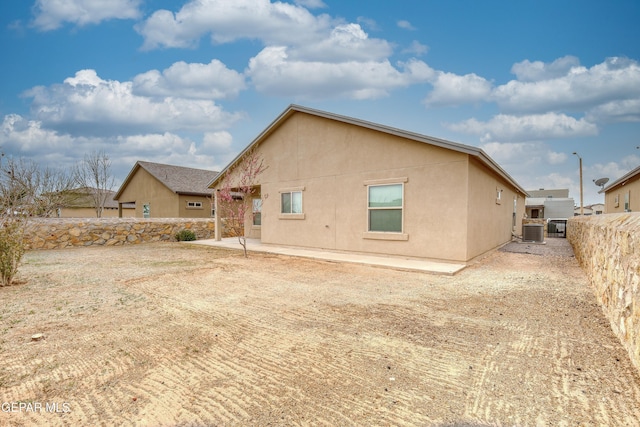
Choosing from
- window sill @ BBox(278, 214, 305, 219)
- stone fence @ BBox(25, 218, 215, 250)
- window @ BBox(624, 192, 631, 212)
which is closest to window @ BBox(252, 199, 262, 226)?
stone fence @ BBox(25, 218, 215, 250)

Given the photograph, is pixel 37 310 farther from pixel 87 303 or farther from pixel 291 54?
pixel 291 54

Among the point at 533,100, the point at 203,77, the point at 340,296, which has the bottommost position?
the point at 340,296

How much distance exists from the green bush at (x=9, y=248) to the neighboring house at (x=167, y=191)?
15.3 meters

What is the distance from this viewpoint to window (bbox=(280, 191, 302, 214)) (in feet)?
39.1

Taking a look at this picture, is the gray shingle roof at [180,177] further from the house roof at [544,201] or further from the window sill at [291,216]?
the house roof at [544,201]

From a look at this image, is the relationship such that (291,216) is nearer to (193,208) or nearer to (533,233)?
(533,233)

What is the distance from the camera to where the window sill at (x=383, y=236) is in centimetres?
921

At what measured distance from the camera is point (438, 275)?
729cm

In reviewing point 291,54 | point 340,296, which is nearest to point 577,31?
point 291,54

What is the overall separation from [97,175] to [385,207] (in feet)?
87.1

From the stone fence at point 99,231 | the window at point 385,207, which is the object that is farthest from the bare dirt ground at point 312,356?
the stone fence at point 99,231

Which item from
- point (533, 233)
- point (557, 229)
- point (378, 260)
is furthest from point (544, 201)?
point (378, 260)

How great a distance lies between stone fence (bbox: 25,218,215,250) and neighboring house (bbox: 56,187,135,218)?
924 cm

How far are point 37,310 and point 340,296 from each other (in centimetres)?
480
